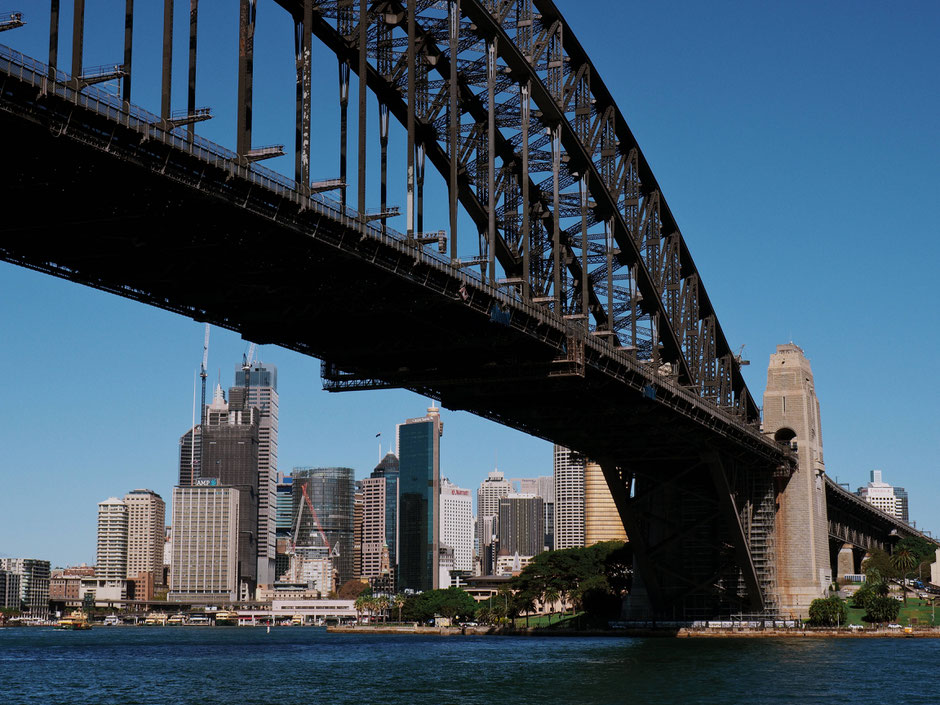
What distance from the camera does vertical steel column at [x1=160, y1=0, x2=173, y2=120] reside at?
131 ft

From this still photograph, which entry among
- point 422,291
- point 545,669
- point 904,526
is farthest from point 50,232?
point 904,526

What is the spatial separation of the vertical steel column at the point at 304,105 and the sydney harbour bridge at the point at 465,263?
111 mm

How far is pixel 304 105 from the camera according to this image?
4838 cm

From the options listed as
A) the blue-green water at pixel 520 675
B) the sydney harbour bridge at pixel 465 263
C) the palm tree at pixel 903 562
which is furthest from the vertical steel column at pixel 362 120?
the palm tree at pixel 903 562

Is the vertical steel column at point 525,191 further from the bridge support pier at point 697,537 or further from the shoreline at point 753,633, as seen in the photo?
the shoreline at point 753,633

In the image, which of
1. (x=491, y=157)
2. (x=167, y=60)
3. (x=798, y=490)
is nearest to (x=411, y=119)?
(x=491, y=157)

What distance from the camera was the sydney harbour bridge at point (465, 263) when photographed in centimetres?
4116

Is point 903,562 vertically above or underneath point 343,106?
underneath

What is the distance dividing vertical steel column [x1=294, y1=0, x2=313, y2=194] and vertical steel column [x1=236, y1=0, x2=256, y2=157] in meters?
2.93

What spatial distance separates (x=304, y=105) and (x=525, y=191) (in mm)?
17226

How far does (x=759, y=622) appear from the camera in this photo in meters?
102

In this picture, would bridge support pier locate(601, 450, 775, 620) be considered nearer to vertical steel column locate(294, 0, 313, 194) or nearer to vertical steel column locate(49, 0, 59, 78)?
vertical steel column locate(294, 0, 313, 194)

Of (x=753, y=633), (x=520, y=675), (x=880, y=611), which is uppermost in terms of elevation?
(x=880, y=611)

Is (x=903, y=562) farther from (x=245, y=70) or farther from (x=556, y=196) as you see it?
(x=245, y=70)
